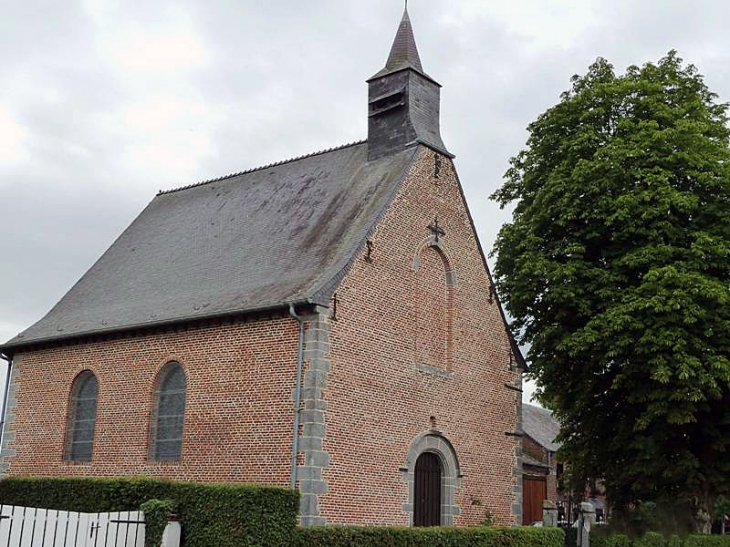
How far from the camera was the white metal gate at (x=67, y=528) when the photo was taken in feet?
41.3

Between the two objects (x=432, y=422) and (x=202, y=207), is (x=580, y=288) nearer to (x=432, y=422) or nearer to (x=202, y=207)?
(x=432, y=422)

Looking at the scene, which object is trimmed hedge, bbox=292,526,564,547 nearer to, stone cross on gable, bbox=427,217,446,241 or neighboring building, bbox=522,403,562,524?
stone cross on gable, bbox=427,217,446,241

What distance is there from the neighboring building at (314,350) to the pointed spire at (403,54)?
0.21ft

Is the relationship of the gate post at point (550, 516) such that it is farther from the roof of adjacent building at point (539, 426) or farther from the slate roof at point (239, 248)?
the roof of adjacent building at point (539, 426)

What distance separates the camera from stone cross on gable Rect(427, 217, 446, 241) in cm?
2059

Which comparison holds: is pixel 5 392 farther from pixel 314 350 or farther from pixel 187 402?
pixel 314 350

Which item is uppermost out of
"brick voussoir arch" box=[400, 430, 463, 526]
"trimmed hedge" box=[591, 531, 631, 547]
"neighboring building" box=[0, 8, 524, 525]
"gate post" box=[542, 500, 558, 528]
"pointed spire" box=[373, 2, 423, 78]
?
"pointed spire" box=[373, 2, 423, 78]

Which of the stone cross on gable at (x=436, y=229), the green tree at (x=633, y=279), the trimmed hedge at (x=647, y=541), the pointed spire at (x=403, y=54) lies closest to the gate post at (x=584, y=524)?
the trimmed hedge at (x=647, y=541)

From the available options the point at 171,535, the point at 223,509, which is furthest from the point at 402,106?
the point at 171,535

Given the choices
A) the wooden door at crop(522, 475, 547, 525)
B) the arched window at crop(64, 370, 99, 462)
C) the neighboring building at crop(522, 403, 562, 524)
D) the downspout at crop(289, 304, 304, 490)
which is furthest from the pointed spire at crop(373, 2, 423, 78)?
the wooden door at crop(522, 475, 547, 525)

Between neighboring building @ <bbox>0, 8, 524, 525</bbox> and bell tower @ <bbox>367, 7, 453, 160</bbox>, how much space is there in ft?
0.18

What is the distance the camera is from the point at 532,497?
40.6 meters

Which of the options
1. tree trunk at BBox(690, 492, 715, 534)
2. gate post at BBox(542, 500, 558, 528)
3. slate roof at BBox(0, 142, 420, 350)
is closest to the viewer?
slate roof at BBox(0, 142, 420, 350)

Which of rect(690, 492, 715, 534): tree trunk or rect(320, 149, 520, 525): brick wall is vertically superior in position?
rect(320, 149, 520, 525): brick wall
